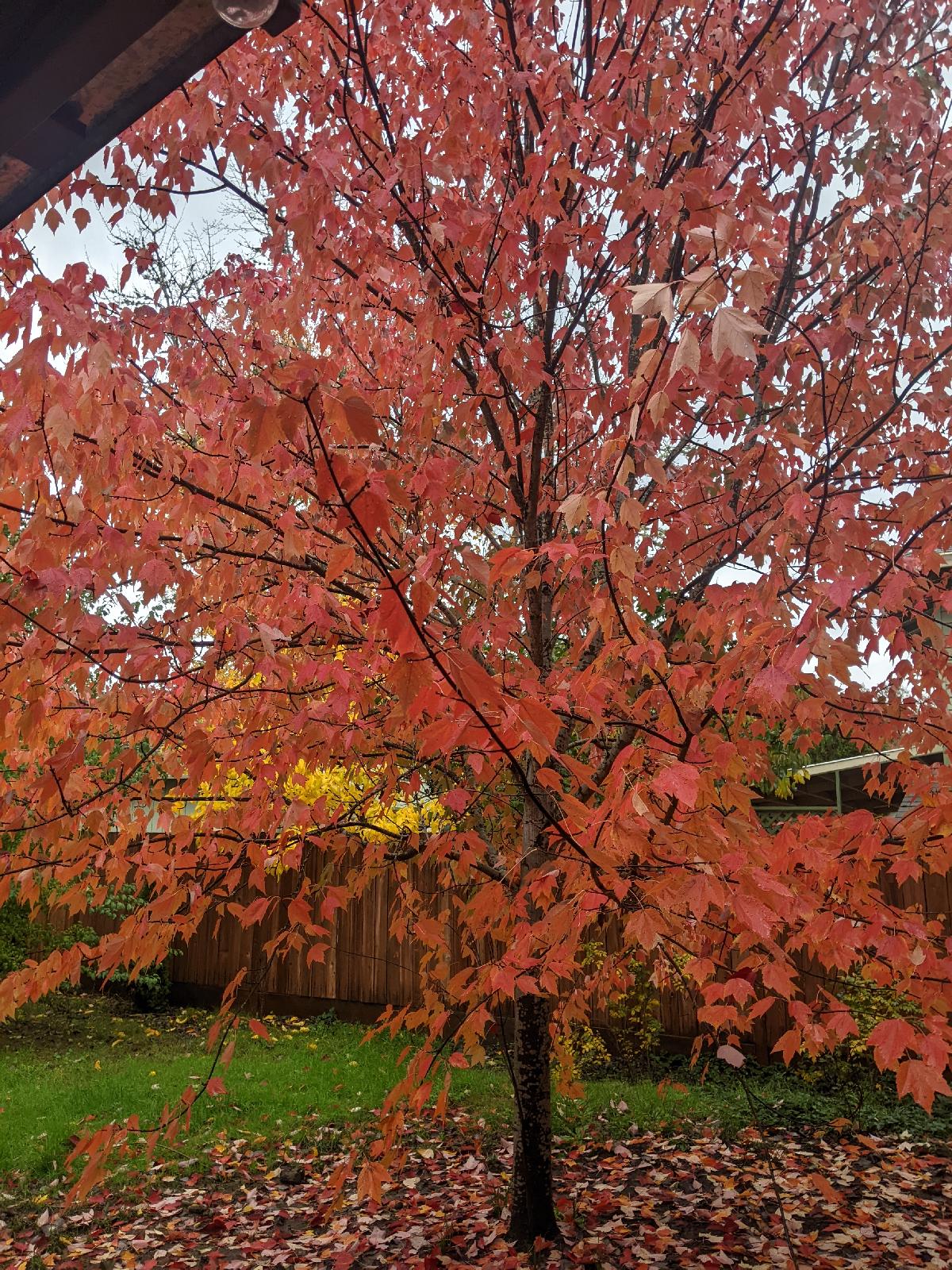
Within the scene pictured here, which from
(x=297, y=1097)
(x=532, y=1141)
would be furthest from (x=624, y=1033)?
(x=532, y=1141)

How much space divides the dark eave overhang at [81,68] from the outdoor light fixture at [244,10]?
0.05m

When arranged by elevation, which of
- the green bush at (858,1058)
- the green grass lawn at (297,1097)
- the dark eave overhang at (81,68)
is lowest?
the green grass lawn at (297,1097)

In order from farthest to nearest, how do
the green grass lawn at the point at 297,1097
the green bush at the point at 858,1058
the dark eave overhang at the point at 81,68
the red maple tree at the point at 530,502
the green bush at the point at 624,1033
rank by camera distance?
the green bush at the point at 624,1033, the green bush at the point at 858,1058, the green grass lawn at the point at 297,1097, the red maple tree at the point at 530,502, the dark eave overhang at the point at 81,68

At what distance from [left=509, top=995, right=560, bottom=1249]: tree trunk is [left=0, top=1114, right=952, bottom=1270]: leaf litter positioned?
0.10 metres

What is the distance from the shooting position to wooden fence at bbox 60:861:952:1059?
7.83 metres

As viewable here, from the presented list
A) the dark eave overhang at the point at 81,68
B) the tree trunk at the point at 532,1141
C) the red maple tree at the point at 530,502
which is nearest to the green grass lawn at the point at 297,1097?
the tree trunk at the point at 532,1141

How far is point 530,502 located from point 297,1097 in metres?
5.46

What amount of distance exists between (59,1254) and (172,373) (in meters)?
4.50

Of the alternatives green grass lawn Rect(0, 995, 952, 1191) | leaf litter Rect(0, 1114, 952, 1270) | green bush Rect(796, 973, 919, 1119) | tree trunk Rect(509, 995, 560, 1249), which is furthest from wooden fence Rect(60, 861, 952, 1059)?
tree trunk Rect(509, 995, 560, 1249)

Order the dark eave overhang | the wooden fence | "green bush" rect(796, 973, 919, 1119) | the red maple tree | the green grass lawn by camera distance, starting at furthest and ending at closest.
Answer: the wooden fence → "green bush" rect(796, 973, 919, 1119) → the green grass lawn → the red maple tree → the dark eave overhang

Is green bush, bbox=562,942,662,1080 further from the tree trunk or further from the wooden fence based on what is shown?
the tree trunk

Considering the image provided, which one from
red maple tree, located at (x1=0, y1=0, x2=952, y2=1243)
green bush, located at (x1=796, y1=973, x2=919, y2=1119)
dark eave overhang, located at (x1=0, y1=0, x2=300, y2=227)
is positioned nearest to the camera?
dark eave overhang, located at (x1=0, y1=0, x2=300, y2=227)

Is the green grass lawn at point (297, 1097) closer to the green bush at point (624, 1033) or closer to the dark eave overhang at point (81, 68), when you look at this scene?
the green bush at point (624, 1033)

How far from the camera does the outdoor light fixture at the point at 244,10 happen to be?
4.41 ft
